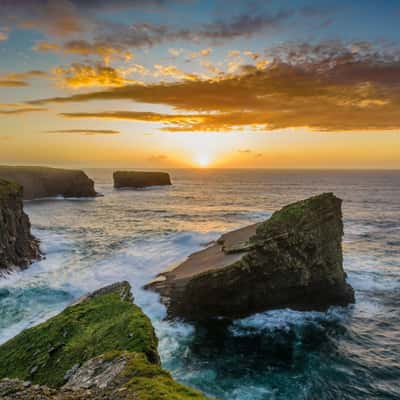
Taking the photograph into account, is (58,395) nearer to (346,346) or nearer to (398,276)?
(346,346)

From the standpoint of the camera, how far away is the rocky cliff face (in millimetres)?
29609

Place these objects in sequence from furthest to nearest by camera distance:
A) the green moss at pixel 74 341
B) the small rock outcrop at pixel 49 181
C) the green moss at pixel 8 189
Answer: the small rock outcrop at pixel 49 181, the green moss at pixel 8 189, the green moss at pixel 74 341

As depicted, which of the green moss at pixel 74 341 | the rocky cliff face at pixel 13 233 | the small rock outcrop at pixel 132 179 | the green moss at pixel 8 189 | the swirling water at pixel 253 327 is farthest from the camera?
the small rock outcrop at pixel 132 179

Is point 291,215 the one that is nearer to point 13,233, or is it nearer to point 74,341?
point 74,341

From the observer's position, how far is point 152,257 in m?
34.3

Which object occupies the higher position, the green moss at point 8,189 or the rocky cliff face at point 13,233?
the green moss at point 8,189

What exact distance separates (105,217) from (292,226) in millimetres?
43725

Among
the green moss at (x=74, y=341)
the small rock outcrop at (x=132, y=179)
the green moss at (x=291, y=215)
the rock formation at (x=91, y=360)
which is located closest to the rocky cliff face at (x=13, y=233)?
the green moss at (x=74, y=341)

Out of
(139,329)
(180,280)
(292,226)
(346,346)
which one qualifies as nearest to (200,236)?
(180,280)

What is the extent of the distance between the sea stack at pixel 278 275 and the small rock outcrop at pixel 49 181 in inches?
3123

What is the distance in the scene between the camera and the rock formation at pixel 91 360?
6.43 metres

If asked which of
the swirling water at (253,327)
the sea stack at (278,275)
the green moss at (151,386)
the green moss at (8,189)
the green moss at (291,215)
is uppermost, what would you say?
the green moss at (8,189)

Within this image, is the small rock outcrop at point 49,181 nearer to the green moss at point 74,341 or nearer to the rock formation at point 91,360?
the rock formation at point 91,360

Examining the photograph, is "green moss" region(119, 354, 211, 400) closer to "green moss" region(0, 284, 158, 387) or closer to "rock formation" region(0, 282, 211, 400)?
"rock formation" region(0, 282, 211, 400)
